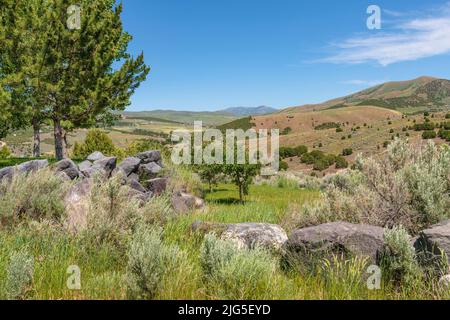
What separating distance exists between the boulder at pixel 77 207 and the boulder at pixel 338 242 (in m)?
3.71

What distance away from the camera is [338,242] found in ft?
19.6

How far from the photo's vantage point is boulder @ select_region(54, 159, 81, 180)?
13.2m

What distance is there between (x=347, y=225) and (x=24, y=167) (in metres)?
10.4

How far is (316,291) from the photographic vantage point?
5004 mm

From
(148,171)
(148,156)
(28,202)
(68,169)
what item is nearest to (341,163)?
(148,156)

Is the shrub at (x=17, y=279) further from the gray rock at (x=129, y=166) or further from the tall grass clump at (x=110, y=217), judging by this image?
the gray rock at (x=129, y=166)

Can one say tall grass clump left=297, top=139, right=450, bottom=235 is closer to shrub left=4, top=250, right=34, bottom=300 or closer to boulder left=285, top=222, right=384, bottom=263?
boulder left=285, top=222, right=384, bottom=263

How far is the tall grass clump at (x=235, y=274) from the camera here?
4613mm

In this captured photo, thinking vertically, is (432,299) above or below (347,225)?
below

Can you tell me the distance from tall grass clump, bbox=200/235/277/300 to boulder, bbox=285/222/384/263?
1195 millimetres

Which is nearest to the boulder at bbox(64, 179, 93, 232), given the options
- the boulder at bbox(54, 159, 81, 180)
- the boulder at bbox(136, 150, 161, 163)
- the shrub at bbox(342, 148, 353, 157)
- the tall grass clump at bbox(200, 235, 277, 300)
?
the tall grass clump at bbox(200, 235, 277, 300)

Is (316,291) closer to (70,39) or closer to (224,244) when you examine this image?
(224,244)
